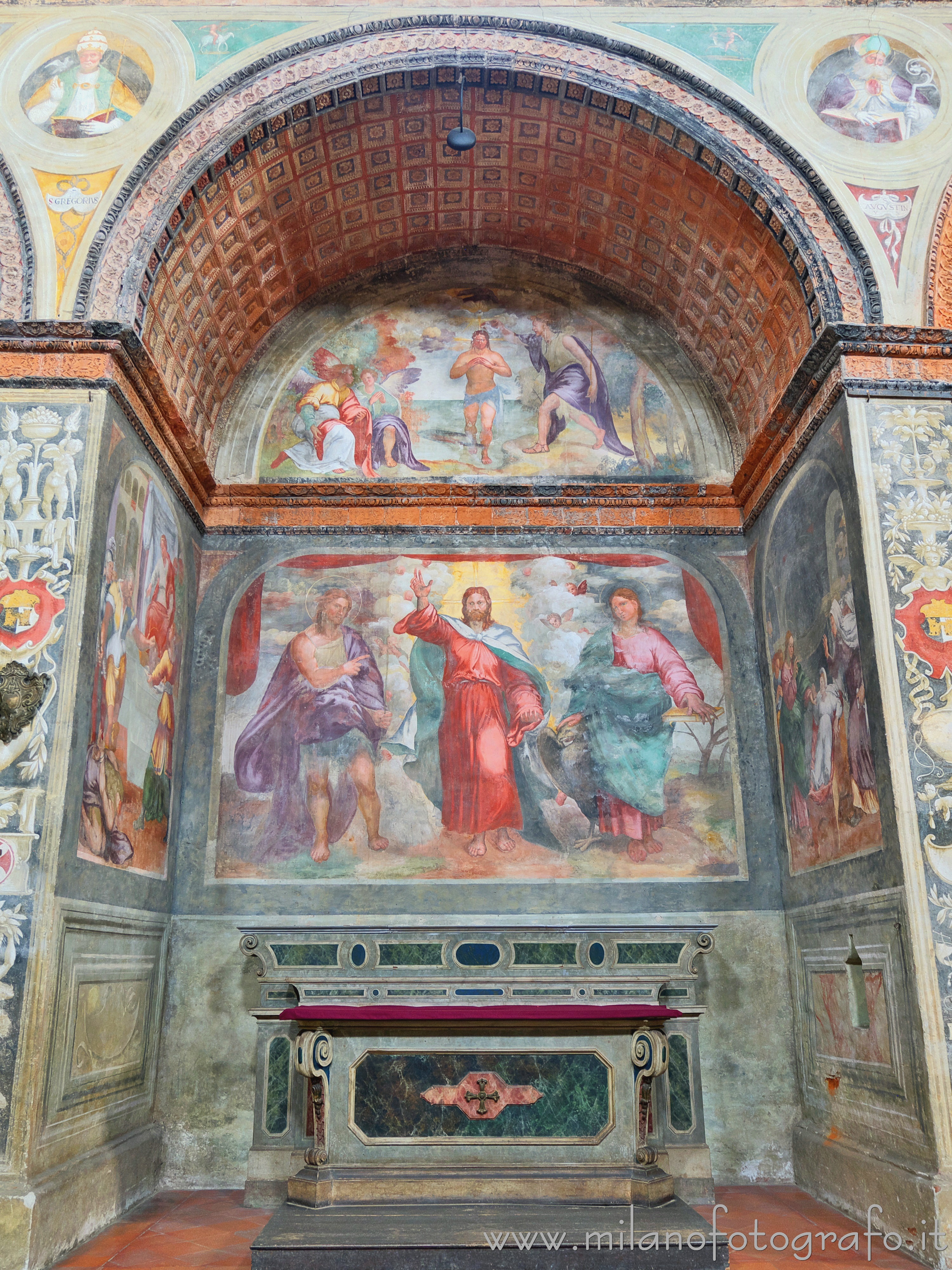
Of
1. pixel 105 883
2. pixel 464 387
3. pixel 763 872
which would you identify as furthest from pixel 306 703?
pixel 763 872

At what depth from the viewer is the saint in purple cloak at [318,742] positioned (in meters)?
9.27

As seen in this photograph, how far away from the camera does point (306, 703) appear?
9.63 m

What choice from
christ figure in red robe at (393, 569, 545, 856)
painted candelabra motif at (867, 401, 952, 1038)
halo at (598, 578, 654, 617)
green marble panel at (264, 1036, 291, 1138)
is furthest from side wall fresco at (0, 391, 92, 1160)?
painted candelabra motif at (867, 401, 952, 1038)

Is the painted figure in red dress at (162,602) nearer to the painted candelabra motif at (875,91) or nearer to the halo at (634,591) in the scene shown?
the halo at (634,591)

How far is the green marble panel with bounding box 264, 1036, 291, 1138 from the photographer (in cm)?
784

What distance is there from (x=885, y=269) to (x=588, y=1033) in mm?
6004

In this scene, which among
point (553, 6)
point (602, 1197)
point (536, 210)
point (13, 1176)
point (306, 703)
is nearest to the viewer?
point (13, 1176)

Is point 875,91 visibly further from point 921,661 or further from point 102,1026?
point 102,1026

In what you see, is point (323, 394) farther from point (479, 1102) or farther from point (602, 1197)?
point (602, 1197)

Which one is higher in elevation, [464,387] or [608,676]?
[464,387]

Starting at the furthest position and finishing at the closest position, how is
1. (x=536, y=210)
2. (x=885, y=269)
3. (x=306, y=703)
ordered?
(x=536, y=210)
(x=306, y=703)
(x=885, y=269)

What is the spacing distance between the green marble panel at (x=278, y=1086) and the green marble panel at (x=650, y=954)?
8.83ft

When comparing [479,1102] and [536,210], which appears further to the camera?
[536,210]

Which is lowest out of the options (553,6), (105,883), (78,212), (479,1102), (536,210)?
(479,1102)
